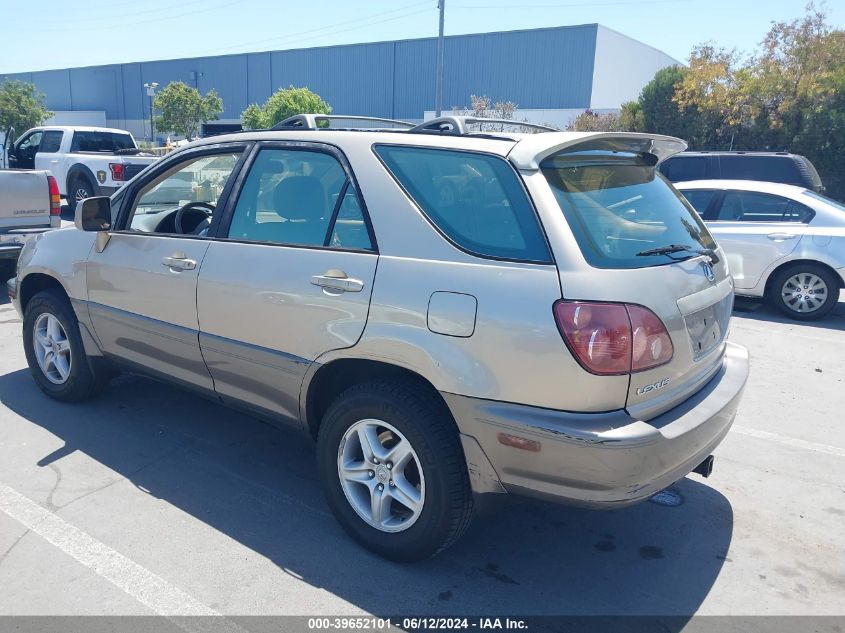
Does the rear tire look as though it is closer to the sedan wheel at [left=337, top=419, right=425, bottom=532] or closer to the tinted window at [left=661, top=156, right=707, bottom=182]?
the tinted window at [left=661, top=156, right=707, bottom=182]

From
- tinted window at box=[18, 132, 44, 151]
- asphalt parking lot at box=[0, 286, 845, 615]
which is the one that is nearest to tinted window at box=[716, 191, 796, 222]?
asphalt parking lot at box=[0, 286, 845, 615]

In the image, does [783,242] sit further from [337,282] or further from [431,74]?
[431,74]

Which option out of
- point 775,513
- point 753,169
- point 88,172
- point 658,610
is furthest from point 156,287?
point 88,172

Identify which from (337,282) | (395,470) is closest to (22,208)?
(337,282)

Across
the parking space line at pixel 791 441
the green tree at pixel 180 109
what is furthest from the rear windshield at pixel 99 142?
the green tree at pixel 180 109

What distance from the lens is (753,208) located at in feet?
27.2

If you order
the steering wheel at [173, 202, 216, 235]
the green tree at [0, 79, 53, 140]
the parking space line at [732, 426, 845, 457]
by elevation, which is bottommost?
the parking space line at [732, 426, 845, 457]

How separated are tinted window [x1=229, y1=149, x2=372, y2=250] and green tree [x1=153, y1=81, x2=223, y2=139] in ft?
133

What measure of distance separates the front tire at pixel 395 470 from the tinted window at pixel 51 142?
50.1ft

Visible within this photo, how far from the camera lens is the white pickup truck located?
14578 mm

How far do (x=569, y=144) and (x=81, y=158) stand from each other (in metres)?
14.7

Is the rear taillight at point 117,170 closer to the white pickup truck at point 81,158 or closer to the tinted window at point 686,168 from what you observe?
the white pickup truck at point 81,158

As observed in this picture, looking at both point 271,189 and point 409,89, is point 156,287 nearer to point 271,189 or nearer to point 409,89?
point 271,189

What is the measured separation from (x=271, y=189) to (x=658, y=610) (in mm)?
2723
